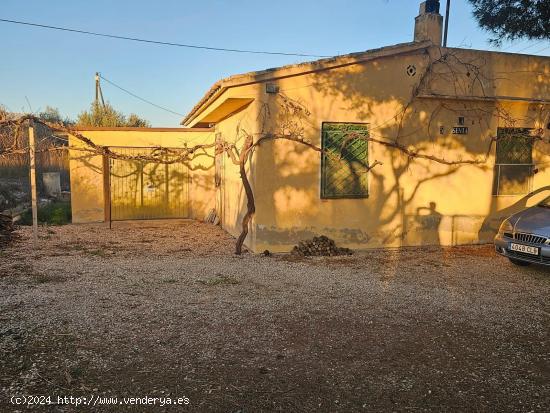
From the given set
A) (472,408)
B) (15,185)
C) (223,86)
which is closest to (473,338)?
(472,408)

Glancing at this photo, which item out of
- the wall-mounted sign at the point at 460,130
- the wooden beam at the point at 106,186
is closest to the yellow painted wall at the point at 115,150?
the wooden beam at the point at 106,186

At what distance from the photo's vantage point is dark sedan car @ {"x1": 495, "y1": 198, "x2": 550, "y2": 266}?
660 cm

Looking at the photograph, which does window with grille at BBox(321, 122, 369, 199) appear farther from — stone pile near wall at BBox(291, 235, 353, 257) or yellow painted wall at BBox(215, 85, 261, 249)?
yellow painted wall at BBox(215, 85, 261, 249)

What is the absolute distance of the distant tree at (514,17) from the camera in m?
10.3

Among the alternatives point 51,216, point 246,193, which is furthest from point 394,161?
point 51,216

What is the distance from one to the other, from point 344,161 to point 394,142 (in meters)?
1.19

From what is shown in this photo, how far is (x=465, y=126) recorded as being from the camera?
30.6 feet

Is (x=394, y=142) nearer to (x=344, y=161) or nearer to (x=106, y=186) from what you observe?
(x=344, y=161)

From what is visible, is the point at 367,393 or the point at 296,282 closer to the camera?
the point at 367,393

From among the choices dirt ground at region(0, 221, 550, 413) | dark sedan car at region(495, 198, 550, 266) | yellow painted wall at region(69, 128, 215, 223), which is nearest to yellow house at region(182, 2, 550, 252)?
dirt ground at region(0, 221, 550, 413)

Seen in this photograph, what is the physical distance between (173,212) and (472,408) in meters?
11.3

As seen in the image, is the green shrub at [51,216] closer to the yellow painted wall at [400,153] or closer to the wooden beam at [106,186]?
the wooden beam at [106,186]

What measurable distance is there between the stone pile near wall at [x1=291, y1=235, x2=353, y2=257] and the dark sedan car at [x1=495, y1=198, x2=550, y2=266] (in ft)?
9.17

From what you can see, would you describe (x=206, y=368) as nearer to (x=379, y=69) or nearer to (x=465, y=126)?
(x=379, y=69)
